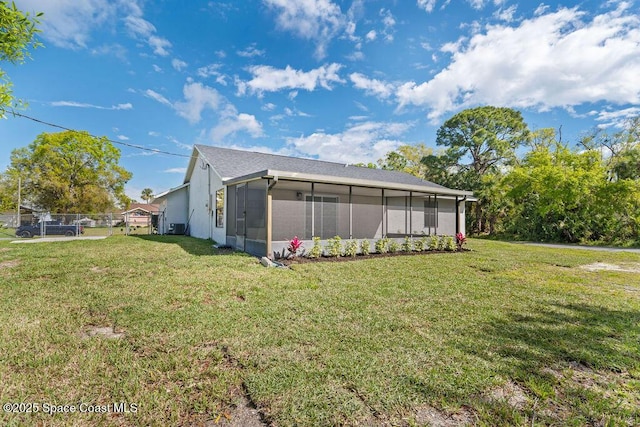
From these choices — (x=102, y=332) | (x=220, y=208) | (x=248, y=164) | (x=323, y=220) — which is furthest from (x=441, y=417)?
(x=248, y=164)

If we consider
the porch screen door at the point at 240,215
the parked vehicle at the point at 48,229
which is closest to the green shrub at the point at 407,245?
the porch screen door at the point at 240,215

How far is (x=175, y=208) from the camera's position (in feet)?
57.0

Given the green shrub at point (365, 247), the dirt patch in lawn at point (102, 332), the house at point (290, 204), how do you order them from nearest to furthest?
the dirt patch in lawn at point (102, 332)
the house at point (290, 204)
the green shrub at point (365, 247)

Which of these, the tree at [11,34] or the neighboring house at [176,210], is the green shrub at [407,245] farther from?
the neighboring house at [176,210]

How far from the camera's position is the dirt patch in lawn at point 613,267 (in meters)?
7.56

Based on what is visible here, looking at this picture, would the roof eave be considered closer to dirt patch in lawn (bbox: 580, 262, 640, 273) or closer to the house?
the house

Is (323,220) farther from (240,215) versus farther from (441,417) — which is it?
(441,417)

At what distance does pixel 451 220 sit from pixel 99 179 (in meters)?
32.7

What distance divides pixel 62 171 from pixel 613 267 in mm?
37749

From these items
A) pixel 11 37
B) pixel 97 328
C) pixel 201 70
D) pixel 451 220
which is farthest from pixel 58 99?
pixel 451 220

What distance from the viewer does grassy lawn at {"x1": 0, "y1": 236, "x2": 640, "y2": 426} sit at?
2.02 meters

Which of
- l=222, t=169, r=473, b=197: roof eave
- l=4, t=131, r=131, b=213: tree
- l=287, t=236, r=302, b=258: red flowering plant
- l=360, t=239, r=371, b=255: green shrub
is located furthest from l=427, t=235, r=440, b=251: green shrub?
l=4, t=131, r=131, b=213: tree

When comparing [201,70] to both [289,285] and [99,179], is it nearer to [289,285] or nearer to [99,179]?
[289,285]

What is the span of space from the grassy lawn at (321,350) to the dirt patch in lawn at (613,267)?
249 cm
